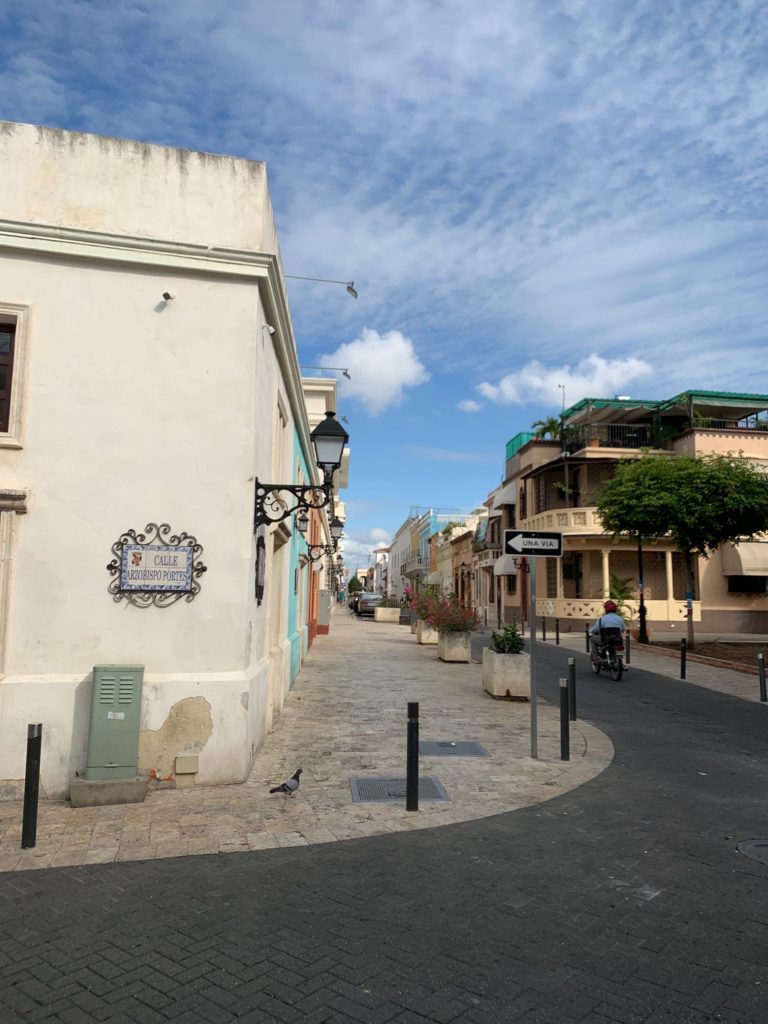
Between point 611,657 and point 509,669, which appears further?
point 611,657

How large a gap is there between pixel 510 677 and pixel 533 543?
4.98 metres

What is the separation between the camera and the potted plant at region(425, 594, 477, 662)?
1820cm

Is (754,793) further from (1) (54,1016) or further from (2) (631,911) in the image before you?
(1) (54,1016)

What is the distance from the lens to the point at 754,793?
6941mm

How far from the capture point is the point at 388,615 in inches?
1606

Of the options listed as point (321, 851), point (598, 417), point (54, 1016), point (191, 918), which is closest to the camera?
point (54, 1016)

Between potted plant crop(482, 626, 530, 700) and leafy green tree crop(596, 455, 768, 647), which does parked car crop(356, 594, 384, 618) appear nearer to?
leafy green tree crop(596, 455, 768, 647)

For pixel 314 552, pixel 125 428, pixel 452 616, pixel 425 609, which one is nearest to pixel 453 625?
pixel 452 616

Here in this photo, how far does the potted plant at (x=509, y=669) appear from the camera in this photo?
495 inches

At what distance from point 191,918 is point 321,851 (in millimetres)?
1316

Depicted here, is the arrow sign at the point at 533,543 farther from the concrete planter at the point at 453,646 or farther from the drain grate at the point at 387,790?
the concrete planter at the point at 453,646

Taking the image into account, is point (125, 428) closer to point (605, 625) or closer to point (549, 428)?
point (605, 625)

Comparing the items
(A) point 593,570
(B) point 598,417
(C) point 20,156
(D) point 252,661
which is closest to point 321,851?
(D) point 252,661

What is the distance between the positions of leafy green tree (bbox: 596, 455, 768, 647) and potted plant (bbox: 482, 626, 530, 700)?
36.9 feet
